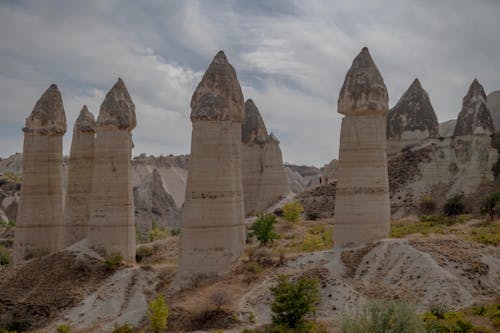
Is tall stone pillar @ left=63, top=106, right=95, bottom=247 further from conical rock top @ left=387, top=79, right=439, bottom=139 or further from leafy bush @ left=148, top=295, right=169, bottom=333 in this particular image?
conical rock top @ left=387, top=79, right=439, bottom=139

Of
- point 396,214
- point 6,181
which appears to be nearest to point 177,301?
point 396,214

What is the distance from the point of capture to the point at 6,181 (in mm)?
74875

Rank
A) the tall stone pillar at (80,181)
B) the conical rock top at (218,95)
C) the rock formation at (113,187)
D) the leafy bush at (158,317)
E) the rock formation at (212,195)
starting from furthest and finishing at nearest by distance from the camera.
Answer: the tall stone pillar at (80,181)
the rock formation at (113,187)
the conical rock top at (218,95)
the rock formation at (212,195)
the leafy bush at (158,317)

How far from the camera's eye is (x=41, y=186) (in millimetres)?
32562

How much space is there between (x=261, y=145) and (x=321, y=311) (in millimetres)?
22858

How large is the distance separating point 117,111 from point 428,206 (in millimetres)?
18513

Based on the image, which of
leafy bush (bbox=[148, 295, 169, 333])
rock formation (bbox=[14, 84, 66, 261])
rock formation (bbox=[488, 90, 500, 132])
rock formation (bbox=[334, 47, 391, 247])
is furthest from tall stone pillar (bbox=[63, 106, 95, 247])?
rock formation (bbox=[488, 90, 500, 132])

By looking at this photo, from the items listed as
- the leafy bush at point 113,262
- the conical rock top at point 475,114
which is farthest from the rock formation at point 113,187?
the conical rock top at point 475,114

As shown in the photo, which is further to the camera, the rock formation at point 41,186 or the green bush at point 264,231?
the rock formation at point 41,186

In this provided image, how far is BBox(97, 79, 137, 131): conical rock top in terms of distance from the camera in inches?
1204

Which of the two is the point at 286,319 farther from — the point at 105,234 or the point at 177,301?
the point at 105,234

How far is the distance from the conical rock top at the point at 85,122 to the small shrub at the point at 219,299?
14324 mm

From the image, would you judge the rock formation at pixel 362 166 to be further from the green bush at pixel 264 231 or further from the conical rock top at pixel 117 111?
the conical rock top at pixel 117 111

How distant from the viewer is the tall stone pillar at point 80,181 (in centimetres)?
3275
